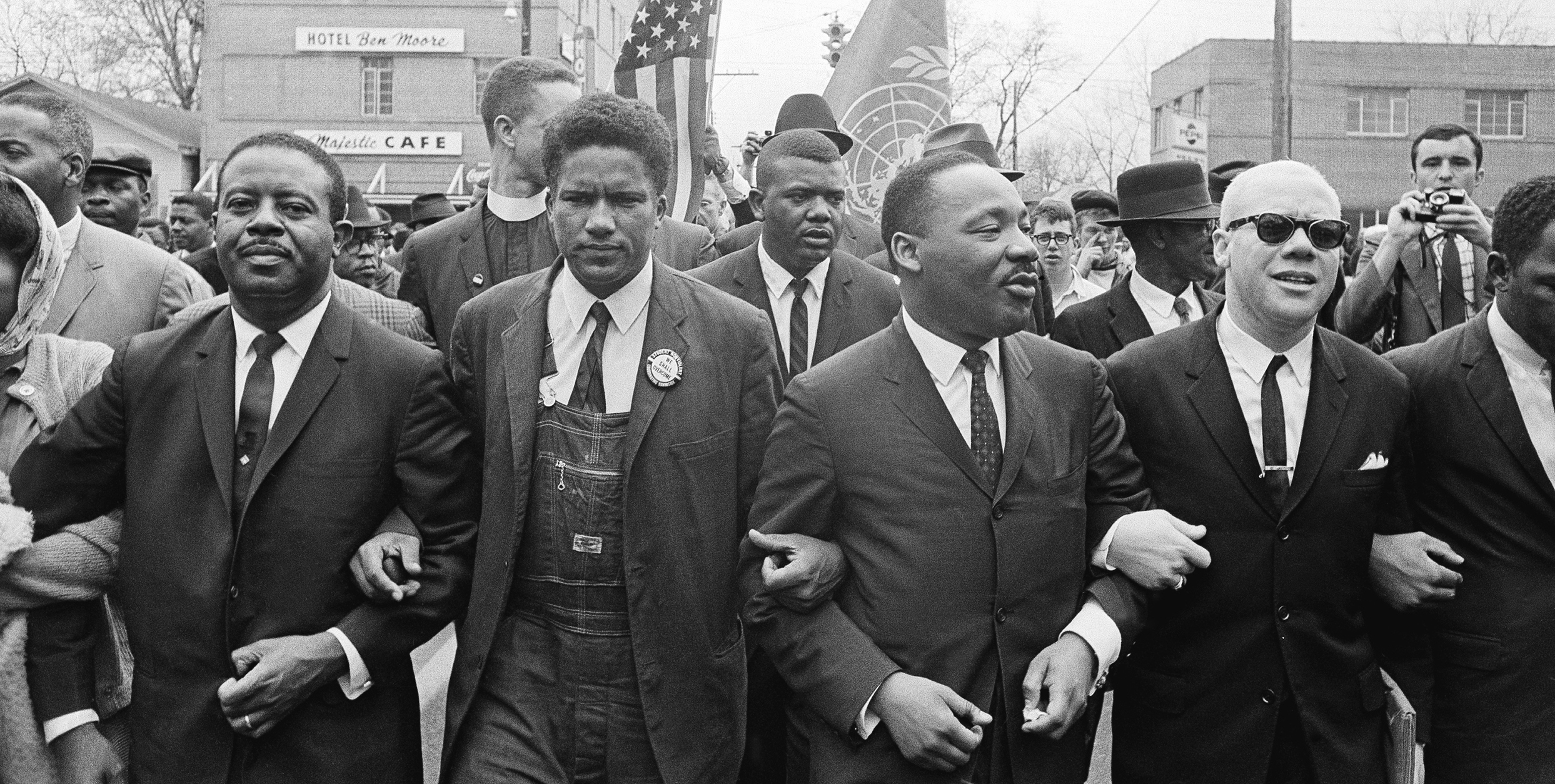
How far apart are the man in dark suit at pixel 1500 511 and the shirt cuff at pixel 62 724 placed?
3.62 meters

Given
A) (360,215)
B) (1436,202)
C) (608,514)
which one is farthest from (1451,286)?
(360,215)

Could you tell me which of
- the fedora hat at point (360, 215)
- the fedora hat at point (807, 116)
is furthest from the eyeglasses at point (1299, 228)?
the fedora hat at point (360, 215)

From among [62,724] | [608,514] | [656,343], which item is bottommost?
[62,724]

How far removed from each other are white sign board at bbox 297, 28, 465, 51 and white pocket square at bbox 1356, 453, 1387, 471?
141ft

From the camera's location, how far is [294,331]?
3.88 m

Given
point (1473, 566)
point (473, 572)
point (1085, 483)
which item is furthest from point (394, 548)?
point (1473, 566)

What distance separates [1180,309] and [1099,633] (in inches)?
135

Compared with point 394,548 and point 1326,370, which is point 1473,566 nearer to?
point 1326,370

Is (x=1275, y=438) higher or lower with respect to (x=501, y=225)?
lower

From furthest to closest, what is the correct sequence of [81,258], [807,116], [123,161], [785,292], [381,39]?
1. [381,39]
2. [123,161]
3. [807,116]
4. [785,292]
5. [81,258]

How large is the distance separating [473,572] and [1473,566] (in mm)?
2715

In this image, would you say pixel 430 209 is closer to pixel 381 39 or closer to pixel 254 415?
pixel 254 415

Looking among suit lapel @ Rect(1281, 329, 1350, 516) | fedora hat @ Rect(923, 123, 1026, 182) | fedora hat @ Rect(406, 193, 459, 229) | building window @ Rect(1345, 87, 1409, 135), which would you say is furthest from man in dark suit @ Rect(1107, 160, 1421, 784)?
building window @ Rect(1345, 87, 1409, 135)

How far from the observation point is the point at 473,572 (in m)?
3.95
